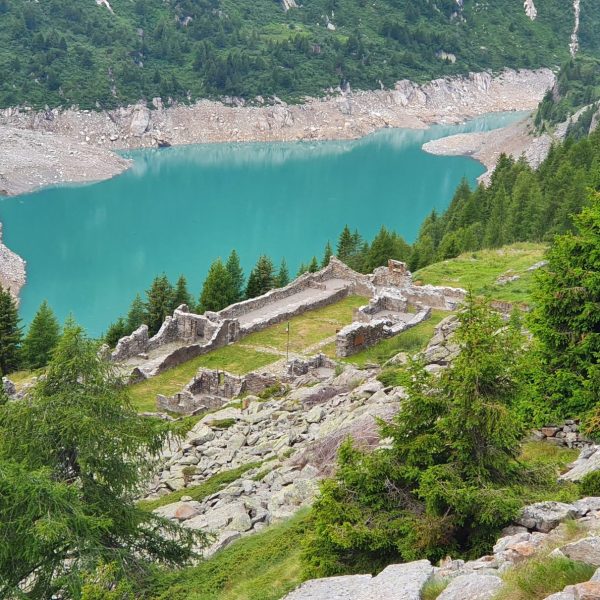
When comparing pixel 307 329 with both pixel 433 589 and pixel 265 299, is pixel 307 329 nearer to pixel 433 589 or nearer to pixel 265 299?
pixel 265 299

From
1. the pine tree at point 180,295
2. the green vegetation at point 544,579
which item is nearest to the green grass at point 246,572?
the green vegetation at point 544,579

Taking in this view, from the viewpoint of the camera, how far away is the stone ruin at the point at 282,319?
4016 cm

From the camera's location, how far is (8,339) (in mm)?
54125

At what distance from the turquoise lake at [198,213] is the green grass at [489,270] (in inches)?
1356

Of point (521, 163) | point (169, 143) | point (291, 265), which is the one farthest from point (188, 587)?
point (169, 143)

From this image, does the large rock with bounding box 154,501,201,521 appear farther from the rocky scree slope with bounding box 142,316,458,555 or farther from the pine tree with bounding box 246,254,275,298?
the pine tree with bounding box 246,254,275,298

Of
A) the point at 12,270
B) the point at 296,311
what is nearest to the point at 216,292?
the point at 296,311

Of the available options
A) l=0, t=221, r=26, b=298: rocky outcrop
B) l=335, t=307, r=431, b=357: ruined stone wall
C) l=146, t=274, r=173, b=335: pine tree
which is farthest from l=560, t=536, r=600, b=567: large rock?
l=0, t=221, r=26, b=298: rocky outcrop

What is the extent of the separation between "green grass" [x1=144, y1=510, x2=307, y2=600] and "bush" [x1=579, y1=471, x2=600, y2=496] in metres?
4.87

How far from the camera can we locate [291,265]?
93.8 meters

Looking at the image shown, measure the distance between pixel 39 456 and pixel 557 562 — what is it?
32.9 feet

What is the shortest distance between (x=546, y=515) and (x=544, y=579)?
2.48 m

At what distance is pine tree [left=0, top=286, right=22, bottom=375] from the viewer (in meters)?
53.8

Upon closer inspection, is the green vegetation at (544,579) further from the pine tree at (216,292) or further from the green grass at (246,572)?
the pine tree at (216,292)
